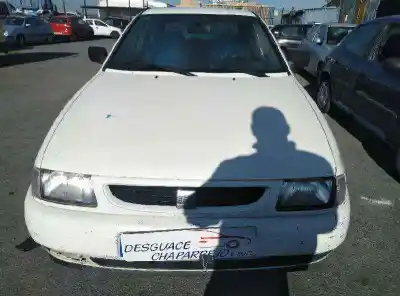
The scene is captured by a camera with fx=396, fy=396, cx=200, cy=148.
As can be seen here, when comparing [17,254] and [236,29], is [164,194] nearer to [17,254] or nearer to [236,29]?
[17,254]

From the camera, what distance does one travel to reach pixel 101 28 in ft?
95.0

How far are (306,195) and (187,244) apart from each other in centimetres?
63

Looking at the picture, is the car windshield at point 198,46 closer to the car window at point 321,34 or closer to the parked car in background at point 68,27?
the car window at point 321,34

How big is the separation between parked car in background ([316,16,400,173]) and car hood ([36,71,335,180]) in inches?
65.0

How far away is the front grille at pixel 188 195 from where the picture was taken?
1.87 meters

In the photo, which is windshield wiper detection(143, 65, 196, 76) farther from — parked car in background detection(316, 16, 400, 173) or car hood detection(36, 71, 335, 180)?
parked car in background detection(316, 16, 400, 173)

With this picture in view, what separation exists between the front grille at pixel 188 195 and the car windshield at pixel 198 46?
1.41 m

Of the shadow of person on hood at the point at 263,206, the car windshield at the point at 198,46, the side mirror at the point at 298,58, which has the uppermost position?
the car windshield at the point at 198,46

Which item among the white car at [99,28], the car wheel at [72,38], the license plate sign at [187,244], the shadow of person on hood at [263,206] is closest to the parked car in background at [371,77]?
the shadow of person on hood at [263,206]

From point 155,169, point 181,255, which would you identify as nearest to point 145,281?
point 181,255

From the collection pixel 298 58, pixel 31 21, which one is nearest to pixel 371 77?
pixel 298 58

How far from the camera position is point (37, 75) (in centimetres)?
1037

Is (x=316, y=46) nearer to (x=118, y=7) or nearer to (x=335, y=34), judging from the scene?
(x=335, y=34)

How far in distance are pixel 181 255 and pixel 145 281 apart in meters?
0.64
